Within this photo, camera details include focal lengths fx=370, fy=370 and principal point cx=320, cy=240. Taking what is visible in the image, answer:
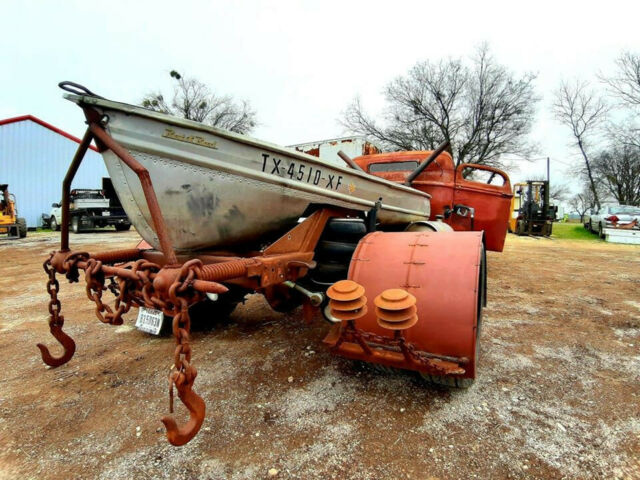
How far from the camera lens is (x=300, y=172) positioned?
2824 millimetres

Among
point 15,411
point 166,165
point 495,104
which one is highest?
point 495,104

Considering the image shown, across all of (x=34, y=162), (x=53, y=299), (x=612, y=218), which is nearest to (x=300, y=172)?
(x=53, y=299)

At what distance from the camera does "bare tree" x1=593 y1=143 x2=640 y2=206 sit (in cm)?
3206

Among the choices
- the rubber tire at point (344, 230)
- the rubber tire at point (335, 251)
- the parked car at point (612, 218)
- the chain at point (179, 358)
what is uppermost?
the parked car at point (612, 218)

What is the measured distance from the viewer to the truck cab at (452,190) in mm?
5621

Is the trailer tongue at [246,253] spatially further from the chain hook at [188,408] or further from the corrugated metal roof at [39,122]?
the corrugated metal roof at [39,122]

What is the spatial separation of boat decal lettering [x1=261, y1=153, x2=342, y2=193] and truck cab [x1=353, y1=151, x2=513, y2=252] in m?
2.66

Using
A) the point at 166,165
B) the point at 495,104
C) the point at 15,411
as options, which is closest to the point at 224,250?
the point at 166,165

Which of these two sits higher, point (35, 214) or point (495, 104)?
point (495, 104)

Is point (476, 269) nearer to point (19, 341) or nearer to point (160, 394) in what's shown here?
point (160, 394)

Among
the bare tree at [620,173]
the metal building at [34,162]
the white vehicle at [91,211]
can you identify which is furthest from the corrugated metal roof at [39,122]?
the bare tree at [620,173]

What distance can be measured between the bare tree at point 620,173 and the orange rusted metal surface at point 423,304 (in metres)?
38.0

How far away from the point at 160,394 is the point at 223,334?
1.26 m

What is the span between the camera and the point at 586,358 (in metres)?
3.26
